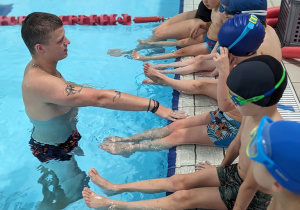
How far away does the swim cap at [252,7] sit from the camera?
3400 mm

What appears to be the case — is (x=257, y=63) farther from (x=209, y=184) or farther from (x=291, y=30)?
(x=291, y=30)

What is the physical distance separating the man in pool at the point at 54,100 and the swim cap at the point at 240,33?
0.95m

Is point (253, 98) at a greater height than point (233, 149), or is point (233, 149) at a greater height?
point (253, 98)

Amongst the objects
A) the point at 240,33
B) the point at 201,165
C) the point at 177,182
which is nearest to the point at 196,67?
the point at 201,165

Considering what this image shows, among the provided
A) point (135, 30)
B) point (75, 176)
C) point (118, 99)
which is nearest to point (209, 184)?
point (118, 99)

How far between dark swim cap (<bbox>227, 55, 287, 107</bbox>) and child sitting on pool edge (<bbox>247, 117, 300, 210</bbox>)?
0.56 meters

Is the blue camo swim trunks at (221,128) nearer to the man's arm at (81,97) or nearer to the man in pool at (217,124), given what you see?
the man in pool at (217,124)

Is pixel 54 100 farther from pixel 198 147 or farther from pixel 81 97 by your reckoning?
pixel 198 147

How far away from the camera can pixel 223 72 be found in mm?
3107

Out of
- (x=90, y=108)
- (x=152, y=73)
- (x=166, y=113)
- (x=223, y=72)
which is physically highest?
(x=223, y=72)

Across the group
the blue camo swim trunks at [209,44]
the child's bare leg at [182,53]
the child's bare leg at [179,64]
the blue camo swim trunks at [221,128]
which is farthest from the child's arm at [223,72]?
the child's bare leg at [182,53]

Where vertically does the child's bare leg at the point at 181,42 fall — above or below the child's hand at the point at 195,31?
below

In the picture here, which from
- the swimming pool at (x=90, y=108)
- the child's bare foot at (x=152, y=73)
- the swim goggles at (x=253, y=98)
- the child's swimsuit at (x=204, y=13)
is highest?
the swim goggles at (x=253, y=98)

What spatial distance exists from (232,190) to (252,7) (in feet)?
6.02
